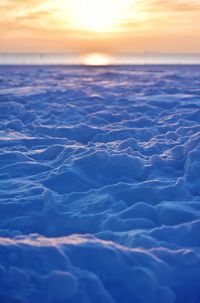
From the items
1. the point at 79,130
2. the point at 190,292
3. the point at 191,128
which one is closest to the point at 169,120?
the point at 191,128

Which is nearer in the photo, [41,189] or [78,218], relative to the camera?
[78,218]

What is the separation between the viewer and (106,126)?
29.5 ft

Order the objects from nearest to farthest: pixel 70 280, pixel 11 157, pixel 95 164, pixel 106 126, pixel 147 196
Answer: pixel 70 280, pixel 147 196, pixel 95 164, pixel 11 157, pixel 106 126

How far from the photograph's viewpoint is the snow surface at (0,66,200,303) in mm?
3408

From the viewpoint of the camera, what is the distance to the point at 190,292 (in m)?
3.39

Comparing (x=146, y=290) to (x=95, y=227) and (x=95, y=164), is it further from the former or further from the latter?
(x=95, y=164)

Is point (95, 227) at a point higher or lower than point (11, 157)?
lower

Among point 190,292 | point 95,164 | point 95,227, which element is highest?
point 95,164

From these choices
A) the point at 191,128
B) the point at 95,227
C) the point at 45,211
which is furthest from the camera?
the point at 191,128

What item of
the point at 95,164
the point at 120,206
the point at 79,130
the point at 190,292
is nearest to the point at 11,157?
the point at 95,164

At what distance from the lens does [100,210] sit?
15.6 feet

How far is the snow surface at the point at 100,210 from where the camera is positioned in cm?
341

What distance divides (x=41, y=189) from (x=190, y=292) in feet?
8.65

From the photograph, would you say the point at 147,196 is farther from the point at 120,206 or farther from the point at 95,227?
the point at 95,227
